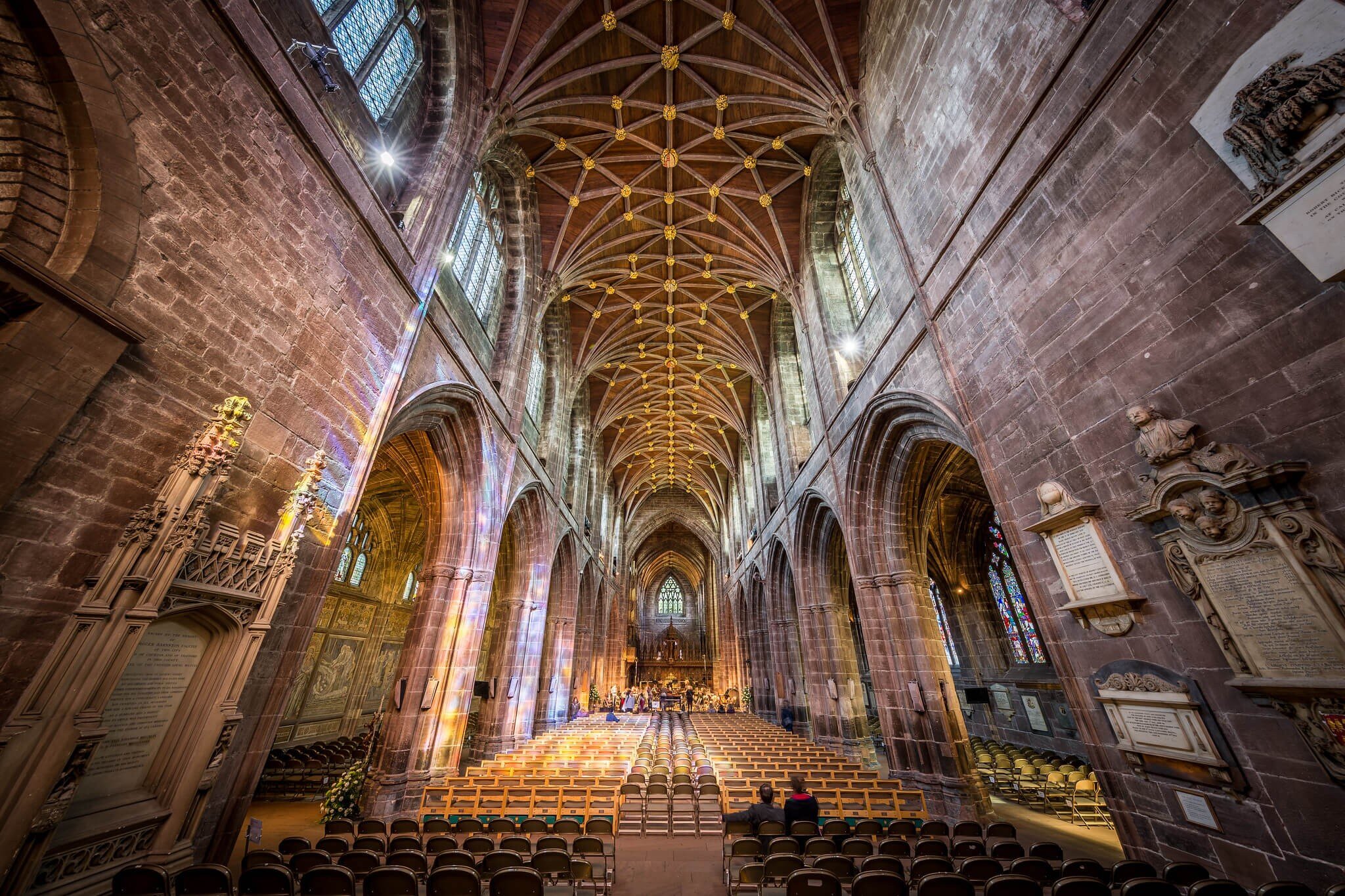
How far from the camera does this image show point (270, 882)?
10.7ft

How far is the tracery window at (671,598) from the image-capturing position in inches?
1697

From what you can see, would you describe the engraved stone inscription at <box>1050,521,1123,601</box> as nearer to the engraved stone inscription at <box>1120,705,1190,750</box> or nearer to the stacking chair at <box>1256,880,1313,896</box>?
the engraved stone inscription at <box>1120,705,1190,750</box>

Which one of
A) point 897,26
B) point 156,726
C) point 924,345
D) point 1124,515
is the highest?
point 897,26

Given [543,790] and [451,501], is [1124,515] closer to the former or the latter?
[543,790]

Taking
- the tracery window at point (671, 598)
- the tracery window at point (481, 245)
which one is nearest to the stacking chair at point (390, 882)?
the tracery window at point (481, 245)

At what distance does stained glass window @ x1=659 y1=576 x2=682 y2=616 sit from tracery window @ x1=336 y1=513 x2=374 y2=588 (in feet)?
93.7

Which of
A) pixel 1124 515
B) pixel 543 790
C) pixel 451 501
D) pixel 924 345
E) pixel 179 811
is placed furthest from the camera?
pixel 451 501

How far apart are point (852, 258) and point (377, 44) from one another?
36.9 feet

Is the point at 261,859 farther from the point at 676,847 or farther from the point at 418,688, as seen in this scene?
the point at 418,688

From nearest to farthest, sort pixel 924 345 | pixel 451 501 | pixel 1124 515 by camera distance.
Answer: pixel 1124 515
pixel 924 345
pixel 451 501

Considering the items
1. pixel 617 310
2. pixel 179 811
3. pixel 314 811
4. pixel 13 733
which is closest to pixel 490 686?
pixel 314 811

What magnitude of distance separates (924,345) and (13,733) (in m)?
10.8

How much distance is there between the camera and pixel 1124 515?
4.63 metres

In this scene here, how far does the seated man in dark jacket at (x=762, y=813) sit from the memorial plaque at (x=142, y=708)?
5.77m
